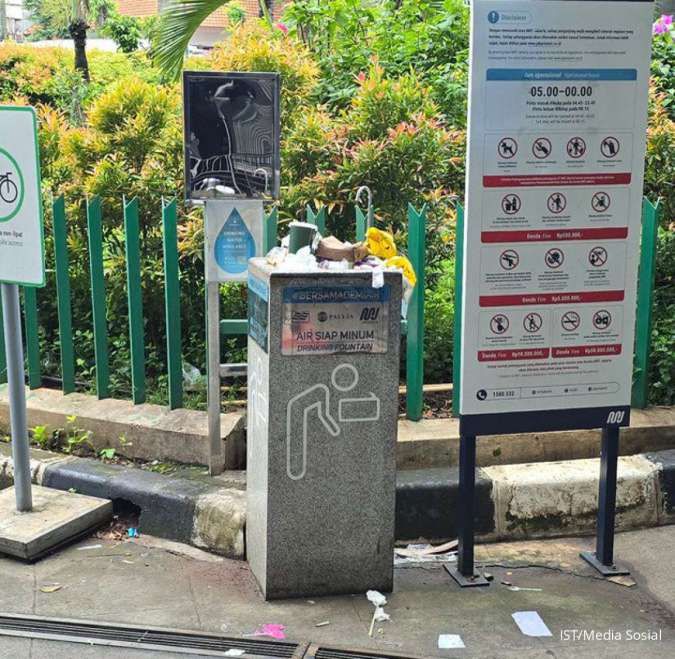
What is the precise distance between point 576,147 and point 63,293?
2.93m

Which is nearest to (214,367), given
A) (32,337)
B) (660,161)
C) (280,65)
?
(32,337)

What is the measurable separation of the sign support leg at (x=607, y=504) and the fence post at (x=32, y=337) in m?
3.23

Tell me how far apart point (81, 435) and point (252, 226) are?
5.03 ft

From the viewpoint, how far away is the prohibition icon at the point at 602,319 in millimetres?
3949

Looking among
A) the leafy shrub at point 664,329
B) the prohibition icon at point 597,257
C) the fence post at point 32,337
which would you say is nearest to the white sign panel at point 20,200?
the fence post at point 32,337

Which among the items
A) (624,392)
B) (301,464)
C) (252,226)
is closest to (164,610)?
(301,464)

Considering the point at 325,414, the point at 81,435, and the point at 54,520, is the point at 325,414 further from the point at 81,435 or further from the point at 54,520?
the point at 81,435

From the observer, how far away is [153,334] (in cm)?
585

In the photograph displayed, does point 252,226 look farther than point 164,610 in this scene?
Yes

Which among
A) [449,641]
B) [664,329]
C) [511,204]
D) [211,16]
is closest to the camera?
[449,641]

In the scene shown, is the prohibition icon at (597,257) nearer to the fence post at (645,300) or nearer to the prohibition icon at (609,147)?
the prohibition icon at (609,147)

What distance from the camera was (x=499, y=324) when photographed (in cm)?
386

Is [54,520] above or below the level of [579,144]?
below

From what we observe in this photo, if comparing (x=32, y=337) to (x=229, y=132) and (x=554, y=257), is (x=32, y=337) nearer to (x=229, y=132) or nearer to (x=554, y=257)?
(x=229, y=132)
